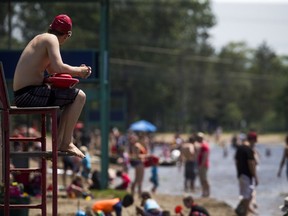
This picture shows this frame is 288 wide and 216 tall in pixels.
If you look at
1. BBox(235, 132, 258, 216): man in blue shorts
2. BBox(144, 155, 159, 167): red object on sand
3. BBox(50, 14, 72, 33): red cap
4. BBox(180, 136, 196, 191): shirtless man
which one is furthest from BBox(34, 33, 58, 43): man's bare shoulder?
BBox(180, 136, 196, 191): shirtless man

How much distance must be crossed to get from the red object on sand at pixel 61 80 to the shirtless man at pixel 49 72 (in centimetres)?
4

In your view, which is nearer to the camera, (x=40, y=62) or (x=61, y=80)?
(x=40, y=62)

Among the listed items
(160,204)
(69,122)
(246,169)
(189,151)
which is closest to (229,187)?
(189,151)

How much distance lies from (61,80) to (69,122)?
0.43m

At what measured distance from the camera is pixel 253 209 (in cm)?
1958

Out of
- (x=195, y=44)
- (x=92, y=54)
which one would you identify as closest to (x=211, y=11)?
(x=195, y=44)

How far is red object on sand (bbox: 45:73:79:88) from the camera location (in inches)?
338

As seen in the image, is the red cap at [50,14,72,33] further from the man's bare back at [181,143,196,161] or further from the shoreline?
the man's bare back at [181,143,196,161]

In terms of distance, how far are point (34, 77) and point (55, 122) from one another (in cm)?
50

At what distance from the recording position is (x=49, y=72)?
8.72 m

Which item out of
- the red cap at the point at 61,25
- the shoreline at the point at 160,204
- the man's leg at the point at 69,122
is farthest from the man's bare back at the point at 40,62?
the shoreline at the point at 160,204

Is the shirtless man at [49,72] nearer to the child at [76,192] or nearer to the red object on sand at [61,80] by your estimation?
the red object on sand at [61,80]

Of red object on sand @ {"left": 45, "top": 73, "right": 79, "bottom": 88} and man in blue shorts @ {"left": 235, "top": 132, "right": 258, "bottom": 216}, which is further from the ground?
red object on sand @ {"left": 45, "top": 73, "right": 79, "bottom": 88}

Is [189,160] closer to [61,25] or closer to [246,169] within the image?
[246,169]
